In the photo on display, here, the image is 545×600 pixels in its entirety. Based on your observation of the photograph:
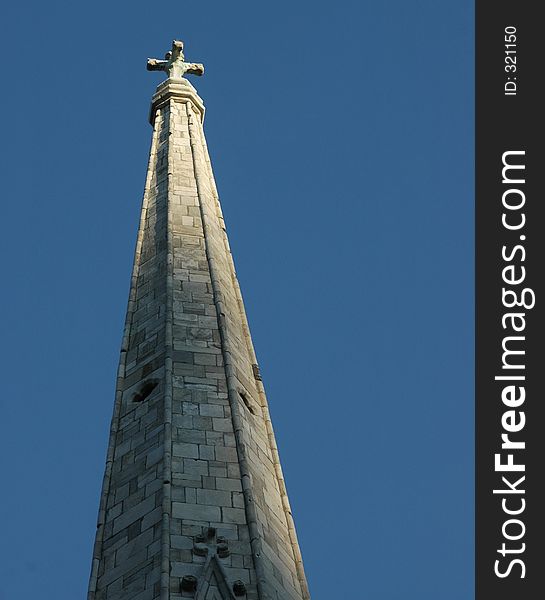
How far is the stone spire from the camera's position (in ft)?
70.9

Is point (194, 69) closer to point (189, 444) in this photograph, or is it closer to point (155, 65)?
point (155, 65)

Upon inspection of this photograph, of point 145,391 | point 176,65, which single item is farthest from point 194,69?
point 145,391

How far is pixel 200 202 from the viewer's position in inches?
1203

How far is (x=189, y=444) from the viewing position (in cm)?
2369

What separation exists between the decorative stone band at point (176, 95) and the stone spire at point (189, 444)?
437 centimetres

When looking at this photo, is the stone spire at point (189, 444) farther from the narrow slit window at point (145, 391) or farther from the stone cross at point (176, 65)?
the stone cross at point (176, 65)

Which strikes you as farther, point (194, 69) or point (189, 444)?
point (194, 69)

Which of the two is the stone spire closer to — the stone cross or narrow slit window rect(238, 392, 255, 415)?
narrow slit window rect(238, 392, 255, 415)

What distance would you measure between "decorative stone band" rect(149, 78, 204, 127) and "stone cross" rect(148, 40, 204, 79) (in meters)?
0.58

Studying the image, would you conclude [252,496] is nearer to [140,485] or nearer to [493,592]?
[140,485]

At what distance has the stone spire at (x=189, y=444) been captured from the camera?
21609 mm

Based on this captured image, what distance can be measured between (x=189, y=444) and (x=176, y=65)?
13938mm

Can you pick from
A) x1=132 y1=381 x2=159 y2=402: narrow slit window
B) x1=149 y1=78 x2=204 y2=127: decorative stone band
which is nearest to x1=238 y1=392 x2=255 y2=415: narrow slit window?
x1=132 y1=381 x2=159 y2=402: narrow slit window

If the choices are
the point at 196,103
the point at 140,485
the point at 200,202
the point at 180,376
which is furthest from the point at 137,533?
the point at 196,103
